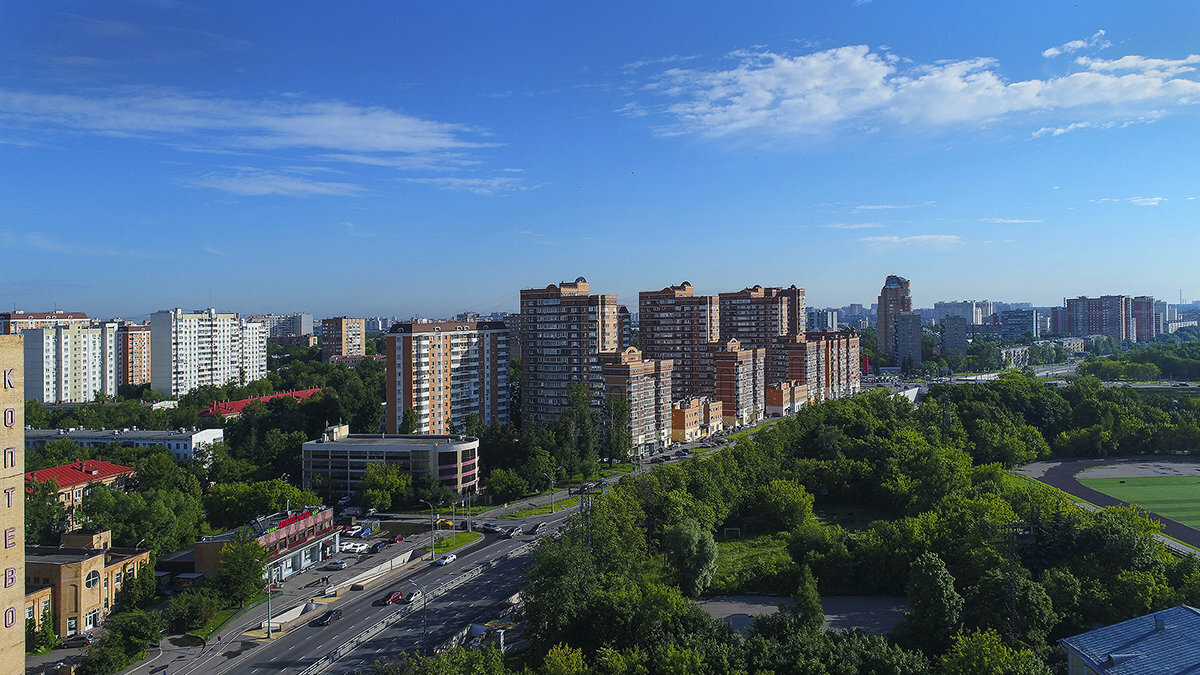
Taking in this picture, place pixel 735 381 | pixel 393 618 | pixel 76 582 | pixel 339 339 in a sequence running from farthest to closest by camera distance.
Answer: pixel 339 339, pixel 735 381, pixel 393 618, pixel 76 582

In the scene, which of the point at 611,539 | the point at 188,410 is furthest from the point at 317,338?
the point at 611,539

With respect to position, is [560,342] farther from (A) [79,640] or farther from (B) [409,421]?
(A) [79,640]

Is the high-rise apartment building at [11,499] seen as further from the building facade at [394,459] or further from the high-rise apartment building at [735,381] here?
the high-rise apartment building at [735,381]

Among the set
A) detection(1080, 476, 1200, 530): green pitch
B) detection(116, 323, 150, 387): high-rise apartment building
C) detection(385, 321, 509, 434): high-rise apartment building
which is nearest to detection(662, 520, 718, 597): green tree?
detection(1080, 476, 1200, 530): green pitch

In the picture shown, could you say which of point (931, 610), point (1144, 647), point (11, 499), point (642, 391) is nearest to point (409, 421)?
point (642, 391)

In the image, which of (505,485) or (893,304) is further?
(893,304)

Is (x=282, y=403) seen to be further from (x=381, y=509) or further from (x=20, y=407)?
(x=20, y=407)

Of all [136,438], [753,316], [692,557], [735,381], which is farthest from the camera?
[753,316]

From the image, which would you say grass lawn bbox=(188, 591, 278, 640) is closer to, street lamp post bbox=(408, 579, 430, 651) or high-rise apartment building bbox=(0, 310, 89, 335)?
street lamp post bbox=(408, 579, 430, 651)
